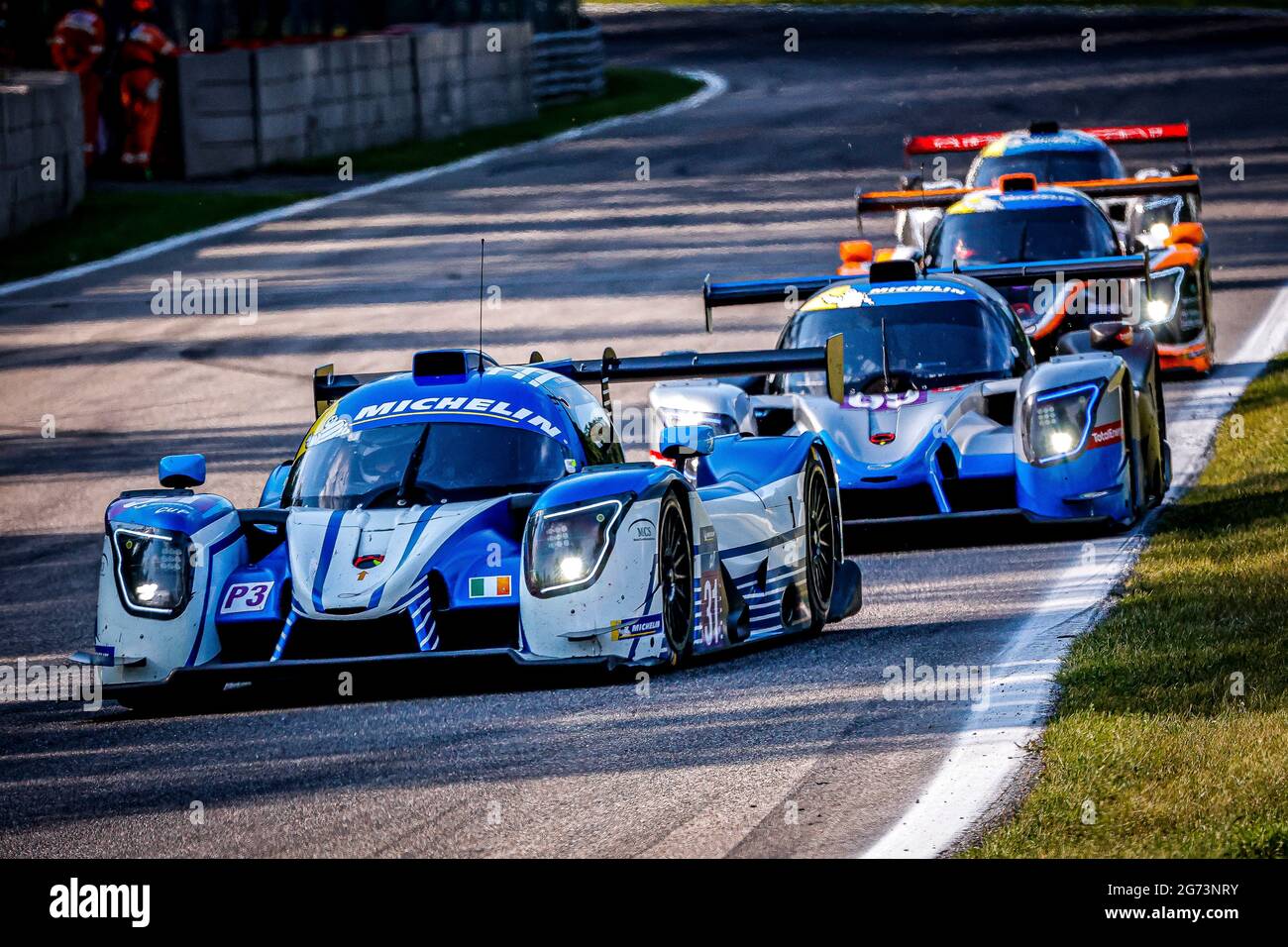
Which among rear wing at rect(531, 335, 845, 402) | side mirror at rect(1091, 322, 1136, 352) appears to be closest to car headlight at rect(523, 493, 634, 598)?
rear wing at rect(531, 335, 845, 402)

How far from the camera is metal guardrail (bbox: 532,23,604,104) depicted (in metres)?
38.6

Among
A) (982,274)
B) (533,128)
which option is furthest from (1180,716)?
(533,128)

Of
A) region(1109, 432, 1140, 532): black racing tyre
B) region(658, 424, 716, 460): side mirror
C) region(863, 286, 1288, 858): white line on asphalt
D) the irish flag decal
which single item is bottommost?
region(863, 286, 1288, 858): white line on asphalt

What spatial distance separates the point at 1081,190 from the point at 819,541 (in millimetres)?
9504

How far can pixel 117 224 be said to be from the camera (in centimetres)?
2773

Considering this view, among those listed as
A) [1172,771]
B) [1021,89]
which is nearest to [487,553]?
[1172,771]

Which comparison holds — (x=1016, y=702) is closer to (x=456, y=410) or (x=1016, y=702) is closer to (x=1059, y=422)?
(x=456, y=410)

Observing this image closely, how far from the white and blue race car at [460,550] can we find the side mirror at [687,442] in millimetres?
10

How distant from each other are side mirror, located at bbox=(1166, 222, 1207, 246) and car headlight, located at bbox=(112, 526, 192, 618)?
11717 millimetres

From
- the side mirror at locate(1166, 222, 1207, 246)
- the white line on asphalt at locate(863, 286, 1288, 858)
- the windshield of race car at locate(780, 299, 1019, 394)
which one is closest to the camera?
the white line on asphalt at locate(863, 286, 1288, 858)

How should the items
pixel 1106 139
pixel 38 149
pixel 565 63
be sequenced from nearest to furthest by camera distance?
pixel 1106 139
pixel 38 149
pixel 565 63

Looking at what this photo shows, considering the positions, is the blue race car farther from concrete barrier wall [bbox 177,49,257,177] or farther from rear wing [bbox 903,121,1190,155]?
concrete barrier wall [bbox 177,49,257,177]

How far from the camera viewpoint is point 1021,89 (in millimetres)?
40562

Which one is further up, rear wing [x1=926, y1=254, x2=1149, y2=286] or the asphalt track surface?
rear wing [x1=926, y1=254, x2=1149, y2=286]
